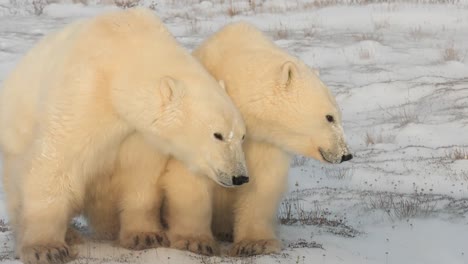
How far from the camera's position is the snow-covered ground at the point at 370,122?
5.93m

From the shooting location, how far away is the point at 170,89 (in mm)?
4957

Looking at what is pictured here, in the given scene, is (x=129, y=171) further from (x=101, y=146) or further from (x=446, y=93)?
(x=446, y=93)

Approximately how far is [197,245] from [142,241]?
349 mm

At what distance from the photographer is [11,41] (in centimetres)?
1540

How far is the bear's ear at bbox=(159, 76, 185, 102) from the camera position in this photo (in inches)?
195

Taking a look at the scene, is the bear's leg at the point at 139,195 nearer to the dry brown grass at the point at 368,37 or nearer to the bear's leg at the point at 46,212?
the bear's leg at the point at 46,212

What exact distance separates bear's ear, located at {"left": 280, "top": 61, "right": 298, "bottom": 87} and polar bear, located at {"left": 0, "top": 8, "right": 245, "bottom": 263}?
0.56 metres

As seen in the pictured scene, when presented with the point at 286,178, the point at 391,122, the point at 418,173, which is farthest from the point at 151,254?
the point at 391,122

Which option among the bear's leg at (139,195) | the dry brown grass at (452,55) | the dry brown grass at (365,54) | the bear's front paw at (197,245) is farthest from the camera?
the dry brown grass at (365,54)

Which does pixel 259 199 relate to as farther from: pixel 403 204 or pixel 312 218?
pixel 403 204

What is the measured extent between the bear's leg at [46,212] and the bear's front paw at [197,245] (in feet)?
2.22

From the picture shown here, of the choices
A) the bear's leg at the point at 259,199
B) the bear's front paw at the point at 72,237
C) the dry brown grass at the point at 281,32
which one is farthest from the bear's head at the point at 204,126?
the dry brown grass at the point at 281,32

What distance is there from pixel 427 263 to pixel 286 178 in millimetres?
1081

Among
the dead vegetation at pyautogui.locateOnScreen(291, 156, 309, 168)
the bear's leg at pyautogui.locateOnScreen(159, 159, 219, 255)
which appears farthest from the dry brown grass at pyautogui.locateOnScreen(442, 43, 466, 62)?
the bear's leg at pyautogui.locateOnScreen(159, 159, 219, 255)
